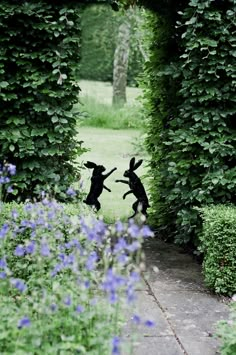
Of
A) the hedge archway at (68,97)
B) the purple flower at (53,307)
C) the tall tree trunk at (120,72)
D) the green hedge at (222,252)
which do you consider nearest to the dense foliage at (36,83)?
the hedge archway at (68,97)

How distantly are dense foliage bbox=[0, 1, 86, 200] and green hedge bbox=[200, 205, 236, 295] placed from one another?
1.21 m

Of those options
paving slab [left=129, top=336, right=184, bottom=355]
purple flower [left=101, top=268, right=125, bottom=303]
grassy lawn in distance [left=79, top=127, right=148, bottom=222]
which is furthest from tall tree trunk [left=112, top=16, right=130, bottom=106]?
purple flower [left=101, top=268, right=125, bottom=303]

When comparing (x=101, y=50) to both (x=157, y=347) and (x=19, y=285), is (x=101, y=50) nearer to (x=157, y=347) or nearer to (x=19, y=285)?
(x=157, y=347)

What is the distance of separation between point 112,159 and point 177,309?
23.6 ft

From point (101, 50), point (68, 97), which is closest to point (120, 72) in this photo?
point (101, 50)

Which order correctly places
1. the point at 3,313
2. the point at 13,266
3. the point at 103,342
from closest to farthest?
the point at 103,342 → the point at 3,313 → the point at 13,266

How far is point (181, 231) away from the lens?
16.4 ft

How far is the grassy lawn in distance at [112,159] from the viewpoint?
7.20m

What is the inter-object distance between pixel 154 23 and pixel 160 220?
199 cm

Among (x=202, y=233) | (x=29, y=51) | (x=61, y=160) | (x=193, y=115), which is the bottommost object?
(x=202, y=233)

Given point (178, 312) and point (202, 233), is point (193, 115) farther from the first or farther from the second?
point (178, 312)

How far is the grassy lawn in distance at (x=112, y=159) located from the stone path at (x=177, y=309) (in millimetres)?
1570

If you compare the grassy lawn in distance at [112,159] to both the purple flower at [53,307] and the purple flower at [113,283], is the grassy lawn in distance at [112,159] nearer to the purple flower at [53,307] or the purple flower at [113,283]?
the purple flower at [53,307]

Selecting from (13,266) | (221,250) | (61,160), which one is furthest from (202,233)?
(13,266)
